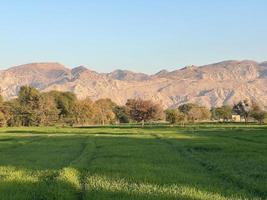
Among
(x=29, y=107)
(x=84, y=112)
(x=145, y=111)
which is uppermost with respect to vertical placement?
(x=29, y=107)

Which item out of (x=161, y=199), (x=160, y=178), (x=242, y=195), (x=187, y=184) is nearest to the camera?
(x=161, y=199)

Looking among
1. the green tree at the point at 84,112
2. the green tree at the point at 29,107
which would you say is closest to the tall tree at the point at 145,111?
the green tree at the point at 84,112

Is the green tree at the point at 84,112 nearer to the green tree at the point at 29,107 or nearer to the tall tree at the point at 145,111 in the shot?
the green tree at the point at 29,107

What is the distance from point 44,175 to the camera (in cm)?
2234

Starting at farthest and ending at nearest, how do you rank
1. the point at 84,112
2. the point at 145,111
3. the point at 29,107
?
the point at 84,112, the point at 145,111, the point at 29,107

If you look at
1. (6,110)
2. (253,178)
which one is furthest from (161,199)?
(6,110)

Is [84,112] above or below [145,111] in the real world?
above

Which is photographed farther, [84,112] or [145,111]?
[84,112]

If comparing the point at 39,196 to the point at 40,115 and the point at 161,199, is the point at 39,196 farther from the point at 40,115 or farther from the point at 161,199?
the point at 40,115

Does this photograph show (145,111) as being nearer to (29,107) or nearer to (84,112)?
(84,112)

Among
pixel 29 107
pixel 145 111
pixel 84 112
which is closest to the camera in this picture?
pixel 29 107

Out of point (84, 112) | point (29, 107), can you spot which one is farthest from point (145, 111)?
point (29, 107)

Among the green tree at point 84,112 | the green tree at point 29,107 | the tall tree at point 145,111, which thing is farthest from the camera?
the green tree at point 84,112

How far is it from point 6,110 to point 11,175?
147 m
